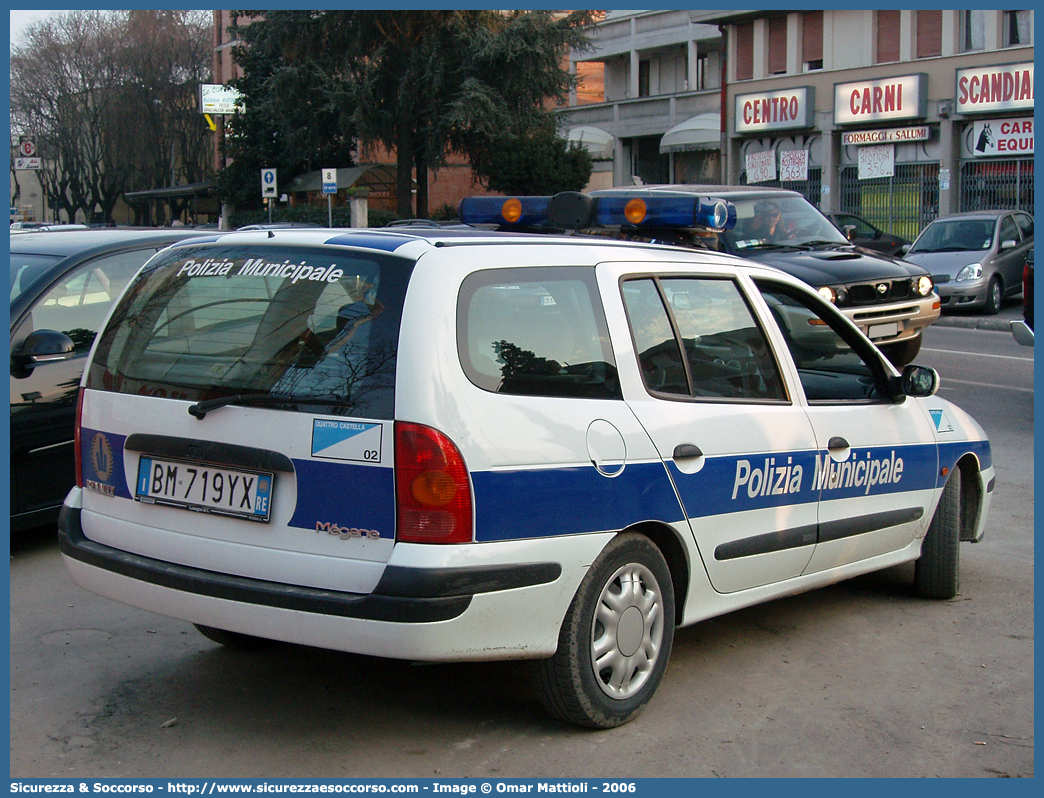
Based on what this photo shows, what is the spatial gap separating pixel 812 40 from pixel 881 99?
12.7 ft

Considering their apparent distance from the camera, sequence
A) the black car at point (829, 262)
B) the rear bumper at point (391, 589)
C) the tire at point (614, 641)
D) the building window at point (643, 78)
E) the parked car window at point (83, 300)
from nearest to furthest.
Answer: the rear bumper at point (391, 589) → the tire at point (614, 641) → the parked car window at point (83, 300) → the black car at point (829, 262) → the building window at point (643, 78)

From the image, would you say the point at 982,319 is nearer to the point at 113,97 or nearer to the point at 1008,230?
the point at 1008,230

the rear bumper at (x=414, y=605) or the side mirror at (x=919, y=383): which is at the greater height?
the side mirror at (x=919, y=383)

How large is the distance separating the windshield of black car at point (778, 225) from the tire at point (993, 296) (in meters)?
8.74

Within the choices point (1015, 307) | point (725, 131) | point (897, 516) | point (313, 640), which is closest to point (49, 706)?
point (313, 640)

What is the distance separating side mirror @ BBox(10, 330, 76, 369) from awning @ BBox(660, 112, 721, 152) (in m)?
39.3

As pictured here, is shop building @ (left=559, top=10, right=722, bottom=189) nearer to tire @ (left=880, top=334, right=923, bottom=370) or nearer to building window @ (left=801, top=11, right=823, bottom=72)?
building window @ (left=801, top=11, right=823, bottom=72)

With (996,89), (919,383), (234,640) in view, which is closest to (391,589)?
(234,640)

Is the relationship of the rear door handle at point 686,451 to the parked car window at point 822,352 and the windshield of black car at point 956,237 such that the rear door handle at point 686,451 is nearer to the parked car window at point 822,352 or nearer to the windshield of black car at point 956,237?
the parked car window at point 822,352

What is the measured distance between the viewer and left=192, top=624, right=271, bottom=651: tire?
185 inches

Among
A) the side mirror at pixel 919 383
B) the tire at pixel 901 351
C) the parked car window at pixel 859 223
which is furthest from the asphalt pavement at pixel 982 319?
the side mirror at pixel 919 383

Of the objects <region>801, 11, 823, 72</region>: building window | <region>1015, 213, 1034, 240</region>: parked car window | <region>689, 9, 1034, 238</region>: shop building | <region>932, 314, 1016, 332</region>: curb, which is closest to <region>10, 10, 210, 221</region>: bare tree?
<region>689, 9, 1034, 238</region>: shop building

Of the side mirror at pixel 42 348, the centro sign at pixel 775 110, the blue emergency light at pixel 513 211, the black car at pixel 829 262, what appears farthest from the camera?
the centro sign at pixel 775 110

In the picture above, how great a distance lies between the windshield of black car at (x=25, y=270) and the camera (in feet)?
21.3
